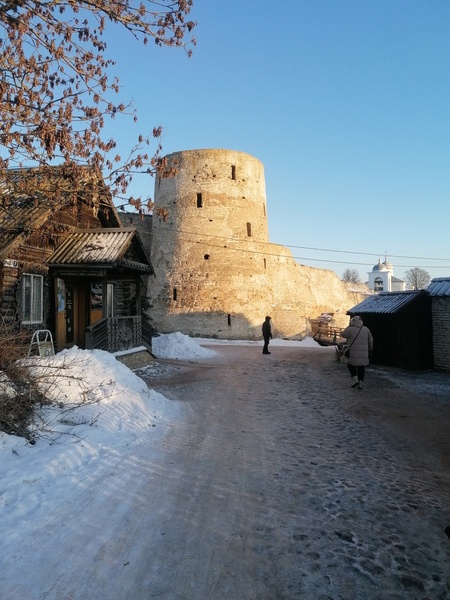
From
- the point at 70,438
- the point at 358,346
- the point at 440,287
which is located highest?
the point at 440,287

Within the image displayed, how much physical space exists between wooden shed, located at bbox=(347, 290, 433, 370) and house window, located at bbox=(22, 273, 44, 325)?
412 inches

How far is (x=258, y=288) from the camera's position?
97.1ft

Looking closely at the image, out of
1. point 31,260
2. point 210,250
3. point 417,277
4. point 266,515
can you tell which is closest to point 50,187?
point 266,515

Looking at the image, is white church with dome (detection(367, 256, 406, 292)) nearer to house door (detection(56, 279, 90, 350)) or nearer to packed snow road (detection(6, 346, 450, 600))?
house door (detection(56, 279, 90, 350))

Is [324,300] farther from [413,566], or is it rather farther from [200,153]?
[413,566]

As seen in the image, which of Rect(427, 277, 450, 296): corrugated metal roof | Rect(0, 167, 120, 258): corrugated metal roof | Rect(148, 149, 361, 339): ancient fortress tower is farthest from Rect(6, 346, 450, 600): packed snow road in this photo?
Rect(148, 149, 361, 339): ancient fortress tower

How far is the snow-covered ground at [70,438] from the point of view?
11.3ft

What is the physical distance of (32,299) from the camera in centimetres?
1121

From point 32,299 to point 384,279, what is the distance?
73.5m

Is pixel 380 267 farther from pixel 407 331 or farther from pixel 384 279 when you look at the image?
pixel 407 331

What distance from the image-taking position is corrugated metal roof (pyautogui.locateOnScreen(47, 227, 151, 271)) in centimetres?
1144

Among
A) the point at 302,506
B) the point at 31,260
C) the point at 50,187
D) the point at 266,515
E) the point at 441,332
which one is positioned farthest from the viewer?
the point at 441,332

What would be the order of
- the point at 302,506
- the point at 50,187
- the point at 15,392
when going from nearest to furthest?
the point at 302,506, the point at 15,392, the point at 50,187

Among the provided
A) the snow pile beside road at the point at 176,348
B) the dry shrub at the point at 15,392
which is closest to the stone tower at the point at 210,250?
the snow pile beside road at the point at 176,348
